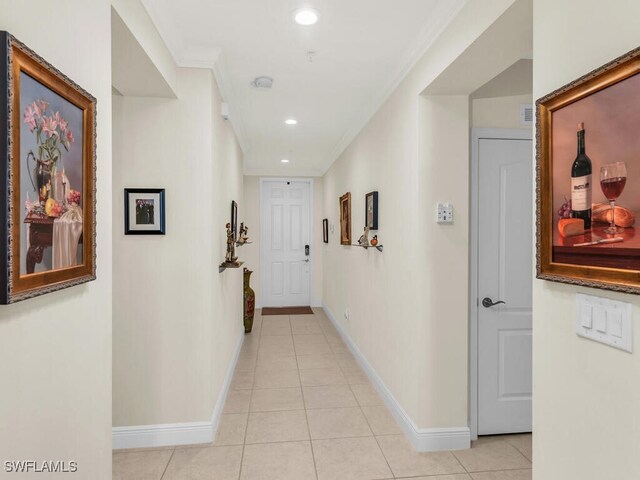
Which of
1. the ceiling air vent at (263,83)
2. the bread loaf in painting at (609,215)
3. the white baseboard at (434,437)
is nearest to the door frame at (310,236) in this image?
the ceiling air vent at (263,83)

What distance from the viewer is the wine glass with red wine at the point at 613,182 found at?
99 cm

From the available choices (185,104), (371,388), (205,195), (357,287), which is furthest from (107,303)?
(357,287)

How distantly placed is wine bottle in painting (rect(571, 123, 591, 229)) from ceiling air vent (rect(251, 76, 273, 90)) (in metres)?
2.31

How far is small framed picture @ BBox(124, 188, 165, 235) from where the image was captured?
2389 mm

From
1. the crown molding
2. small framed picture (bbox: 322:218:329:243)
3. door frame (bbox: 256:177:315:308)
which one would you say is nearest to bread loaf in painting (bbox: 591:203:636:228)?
the crown molding

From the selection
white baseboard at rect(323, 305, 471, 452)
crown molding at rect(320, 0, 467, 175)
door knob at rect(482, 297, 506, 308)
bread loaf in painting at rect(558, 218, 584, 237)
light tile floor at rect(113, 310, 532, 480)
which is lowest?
light tile floor at rect(113, 310, 532, 480)

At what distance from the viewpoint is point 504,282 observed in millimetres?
2588

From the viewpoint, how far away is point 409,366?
2562mm

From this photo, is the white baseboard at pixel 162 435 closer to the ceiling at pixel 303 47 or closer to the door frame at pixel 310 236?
the ceiling at pixel 303 47

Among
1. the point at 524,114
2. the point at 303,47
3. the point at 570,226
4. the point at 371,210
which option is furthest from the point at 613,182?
the point at 371,210

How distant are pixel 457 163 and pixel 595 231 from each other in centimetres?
143

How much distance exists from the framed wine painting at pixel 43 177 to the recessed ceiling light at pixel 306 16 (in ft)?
4.12

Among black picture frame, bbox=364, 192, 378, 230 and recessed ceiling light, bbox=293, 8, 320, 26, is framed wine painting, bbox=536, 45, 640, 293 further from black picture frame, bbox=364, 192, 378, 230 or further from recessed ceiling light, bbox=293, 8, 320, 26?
black picture frame, bbox=364, 192, 378, 230

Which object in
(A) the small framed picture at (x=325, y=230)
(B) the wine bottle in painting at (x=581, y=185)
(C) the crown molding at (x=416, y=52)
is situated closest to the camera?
(B) the wine bottle in painting at (x=581, y=185)
